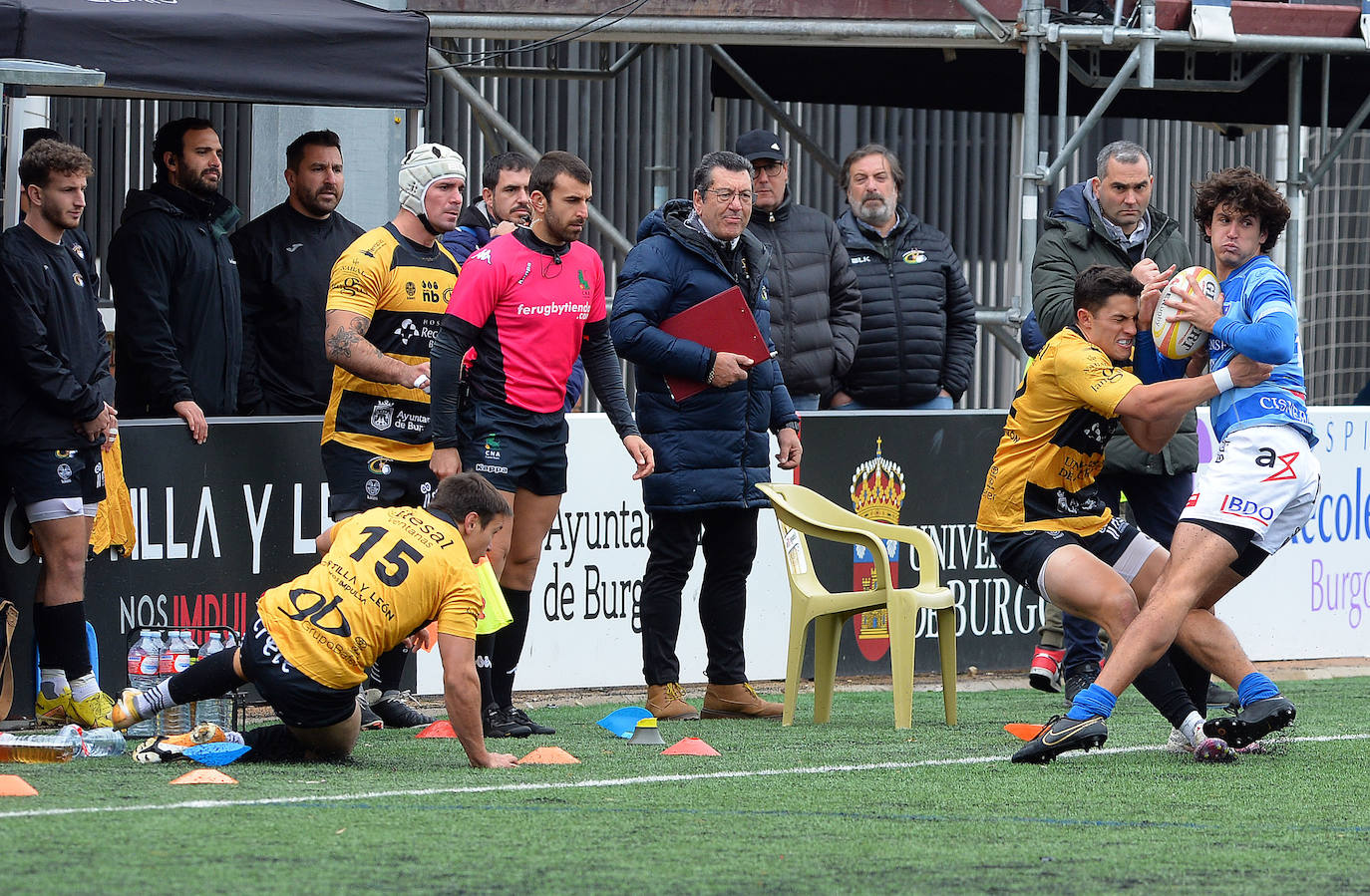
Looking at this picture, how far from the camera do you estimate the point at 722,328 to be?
26.1 feet

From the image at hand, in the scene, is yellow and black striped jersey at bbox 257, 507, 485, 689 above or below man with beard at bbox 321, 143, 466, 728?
below

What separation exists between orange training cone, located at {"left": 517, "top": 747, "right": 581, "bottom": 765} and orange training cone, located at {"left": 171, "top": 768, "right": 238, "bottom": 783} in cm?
99

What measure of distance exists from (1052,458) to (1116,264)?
5.85 ft

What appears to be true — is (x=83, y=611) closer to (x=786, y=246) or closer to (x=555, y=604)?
(x=555, y=604)

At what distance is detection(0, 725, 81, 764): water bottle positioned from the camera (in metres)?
6.32

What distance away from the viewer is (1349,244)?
18.0 meters

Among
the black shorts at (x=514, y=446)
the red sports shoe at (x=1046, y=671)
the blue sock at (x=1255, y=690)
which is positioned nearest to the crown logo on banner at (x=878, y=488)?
the red sports shoe at (x=1046, y=671)

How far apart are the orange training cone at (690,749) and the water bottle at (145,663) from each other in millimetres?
1880

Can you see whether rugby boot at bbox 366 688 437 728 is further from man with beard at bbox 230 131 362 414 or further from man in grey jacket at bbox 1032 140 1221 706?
man in grey jacket at bbox 1032 140 1221 706

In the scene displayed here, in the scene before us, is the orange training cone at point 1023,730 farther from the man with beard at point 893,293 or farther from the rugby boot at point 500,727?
the man with beard at point 893,293

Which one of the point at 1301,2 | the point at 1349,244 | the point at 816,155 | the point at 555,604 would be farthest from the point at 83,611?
the point at 1349,244

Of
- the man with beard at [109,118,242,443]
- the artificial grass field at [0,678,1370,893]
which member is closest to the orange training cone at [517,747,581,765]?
the artificial grass field at [0,678,1370,893]

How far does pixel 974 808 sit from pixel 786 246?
421 centimetres

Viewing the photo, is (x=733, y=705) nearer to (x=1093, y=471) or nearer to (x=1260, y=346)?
(x=1093, y=471)
